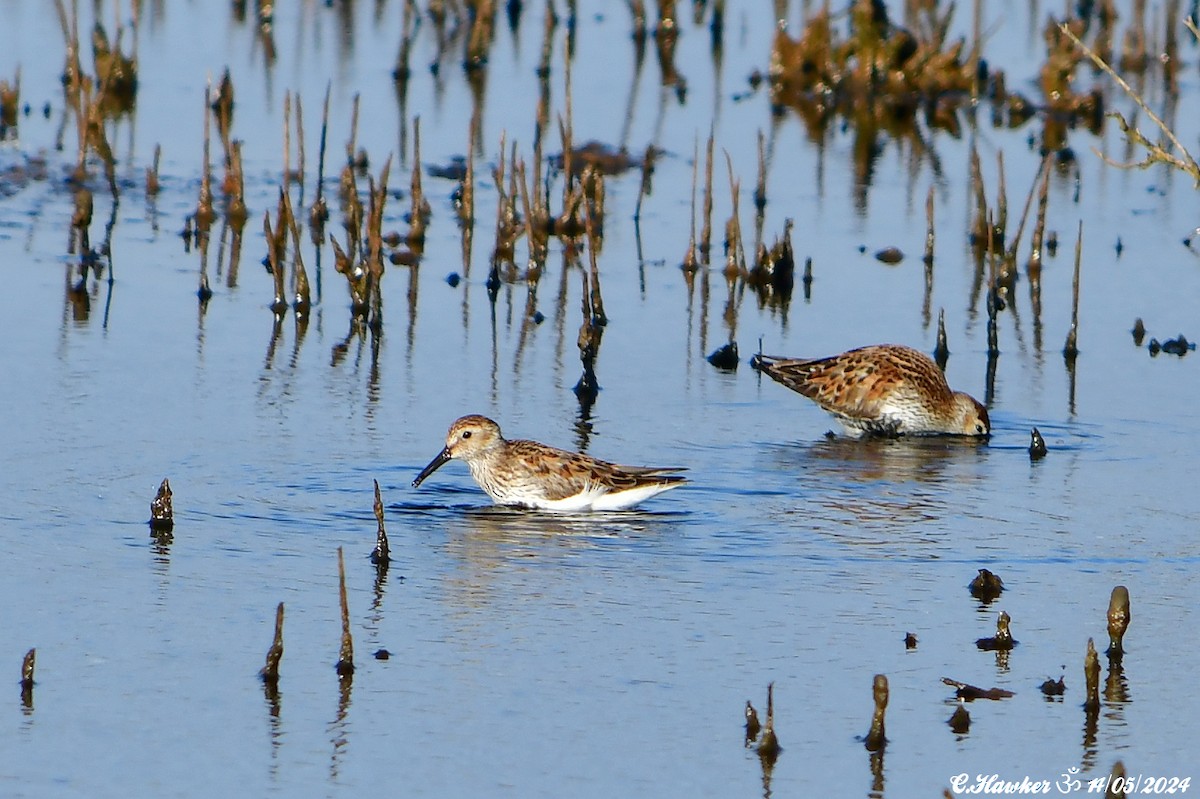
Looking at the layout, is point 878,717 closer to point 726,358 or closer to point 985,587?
point 985,587

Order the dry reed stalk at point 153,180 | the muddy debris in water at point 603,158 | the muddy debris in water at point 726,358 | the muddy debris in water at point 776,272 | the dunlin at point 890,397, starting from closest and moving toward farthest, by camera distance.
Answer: the dunlin at point 890,397, the muddy debris in water at point 726,358, the muddy debris in water at point 776,272, the dry reed stalk at point 153,180, the muddy debris in water at point 603,158

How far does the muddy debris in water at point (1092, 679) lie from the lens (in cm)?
823

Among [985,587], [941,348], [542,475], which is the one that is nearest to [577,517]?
[542,475]

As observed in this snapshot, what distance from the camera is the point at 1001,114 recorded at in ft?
84.2

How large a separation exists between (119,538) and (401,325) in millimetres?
5520

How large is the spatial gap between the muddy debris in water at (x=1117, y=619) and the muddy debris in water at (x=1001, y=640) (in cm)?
42

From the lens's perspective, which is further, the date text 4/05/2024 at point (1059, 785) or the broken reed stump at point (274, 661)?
the broken reed stump at point (274, 661)

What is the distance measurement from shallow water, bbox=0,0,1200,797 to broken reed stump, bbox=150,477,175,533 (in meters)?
0.12

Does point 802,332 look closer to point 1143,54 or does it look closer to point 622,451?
point 622,451

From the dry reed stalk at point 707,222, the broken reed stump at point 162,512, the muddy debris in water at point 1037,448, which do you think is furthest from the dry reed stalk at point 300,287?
the muddy debris in water at point 1037,448

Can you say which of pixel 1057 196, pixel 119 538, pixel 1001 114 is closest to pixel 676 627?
pixel 119 538

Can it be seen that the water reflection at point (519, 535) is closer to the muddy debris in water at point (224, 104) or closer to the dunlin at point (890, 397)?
the dunlin at point (890, 397)

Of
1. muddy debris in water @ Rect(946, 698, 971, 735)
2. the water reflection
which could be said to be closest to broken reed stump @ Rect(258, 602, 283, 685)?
the water reflection

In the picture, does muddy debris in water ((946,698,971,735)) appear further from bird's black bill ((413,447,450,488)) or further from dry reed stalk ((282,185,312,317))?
dry reed stalk ((282,185,312,317))
